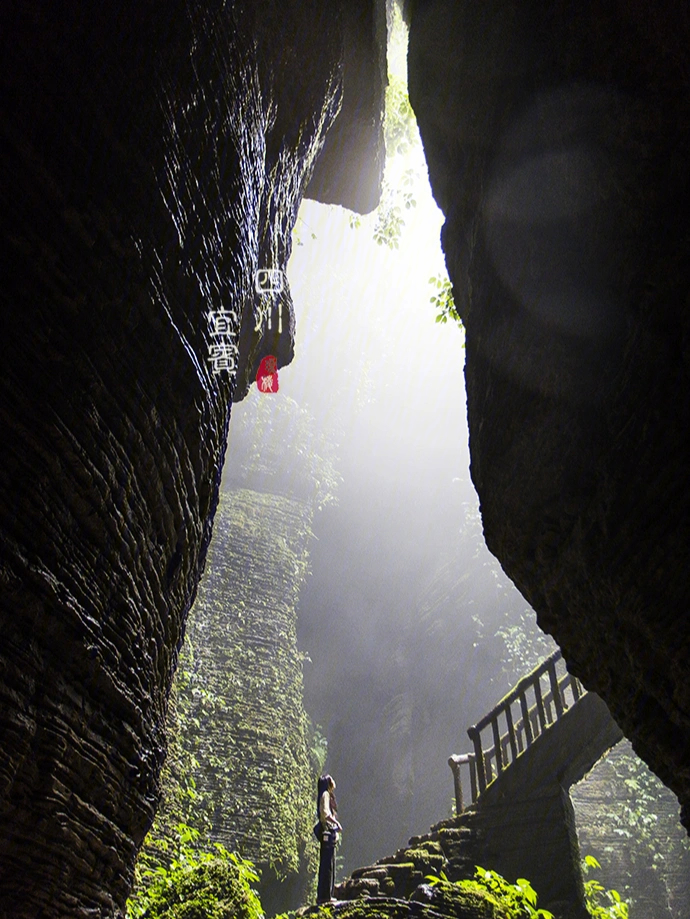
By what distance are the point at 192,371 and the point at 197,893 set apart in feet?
11.4

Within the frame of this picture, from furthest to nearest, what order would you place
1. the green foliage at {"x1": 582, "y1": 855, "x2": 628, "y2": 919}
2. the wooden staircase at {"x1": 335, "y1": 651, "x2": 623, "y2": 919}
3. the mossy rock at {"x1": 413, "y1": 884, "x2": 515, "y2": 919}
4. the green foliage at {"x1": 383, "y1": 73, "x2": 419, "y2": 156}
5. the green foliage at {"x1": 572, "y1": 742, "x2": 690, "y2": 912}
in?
the green foliage at {"x1": 572, "y1": 742, "x2": 690, "y2": 912} < the green foliage at {"x1": 383, "y1": 73, "x2": 419, "y2": 156} < the wooden staircase at {"x1": 335, "y1": 651, "x2": 623, "y2": 919} < the mossy rock at {"x1": 413, "y1": 884, "x2": 515, "y2": 919} < the green foliage at {"x1": 582, "y1": 855, "x2": 628, "y2": 919}

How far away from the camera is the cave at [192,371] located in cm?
134

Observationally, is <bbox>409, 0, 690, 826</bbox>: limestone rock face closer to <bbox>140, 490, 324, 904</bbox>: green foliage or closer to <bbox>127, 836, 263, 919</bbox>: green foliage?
<bbox>127, 836, 263, 919</bbox>: green foliage

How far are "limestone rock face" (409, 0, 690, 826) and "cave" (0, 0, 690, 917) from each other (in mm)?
12

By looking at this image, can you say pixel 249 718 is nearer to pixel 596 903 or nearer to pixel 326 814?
pixel 326 814

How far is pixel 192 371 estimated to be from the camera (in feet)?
6.78

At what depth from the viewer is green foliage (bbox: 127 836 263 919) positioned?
3.55 meters

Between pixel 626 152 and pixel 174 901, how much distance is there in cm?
460

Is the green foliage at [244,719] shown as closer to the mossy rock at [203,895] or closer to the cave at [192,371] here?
the mossy rock at [203,895]

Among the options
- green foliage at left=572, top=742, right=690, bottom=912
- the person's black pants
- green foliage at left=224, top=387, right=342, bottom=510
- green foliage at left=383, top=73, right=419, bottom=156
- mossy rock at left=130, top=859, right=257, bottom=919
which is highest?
green foliage at left=224, top=387, right=342, bottom=510

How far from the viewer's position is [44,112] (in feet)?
5.44

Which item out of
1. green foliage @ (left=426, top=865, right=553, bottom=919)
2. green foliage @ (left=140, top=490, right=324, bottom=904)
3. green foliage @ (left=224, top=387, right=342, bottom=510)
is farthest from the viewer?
green foliage @ (left=224, top=387, right=342, bottom=510)

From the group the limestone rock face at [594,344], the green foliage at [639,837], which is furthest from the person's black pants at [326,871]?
the green foliage at [639,837]

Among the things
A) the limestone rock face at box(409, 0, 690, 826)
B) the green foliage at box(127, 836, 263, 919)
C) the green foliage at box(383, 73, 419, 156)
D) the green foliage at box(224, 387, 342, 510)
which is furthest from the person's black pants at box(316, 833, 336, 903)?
the green foliage at box(224, 387, 342, 510)
